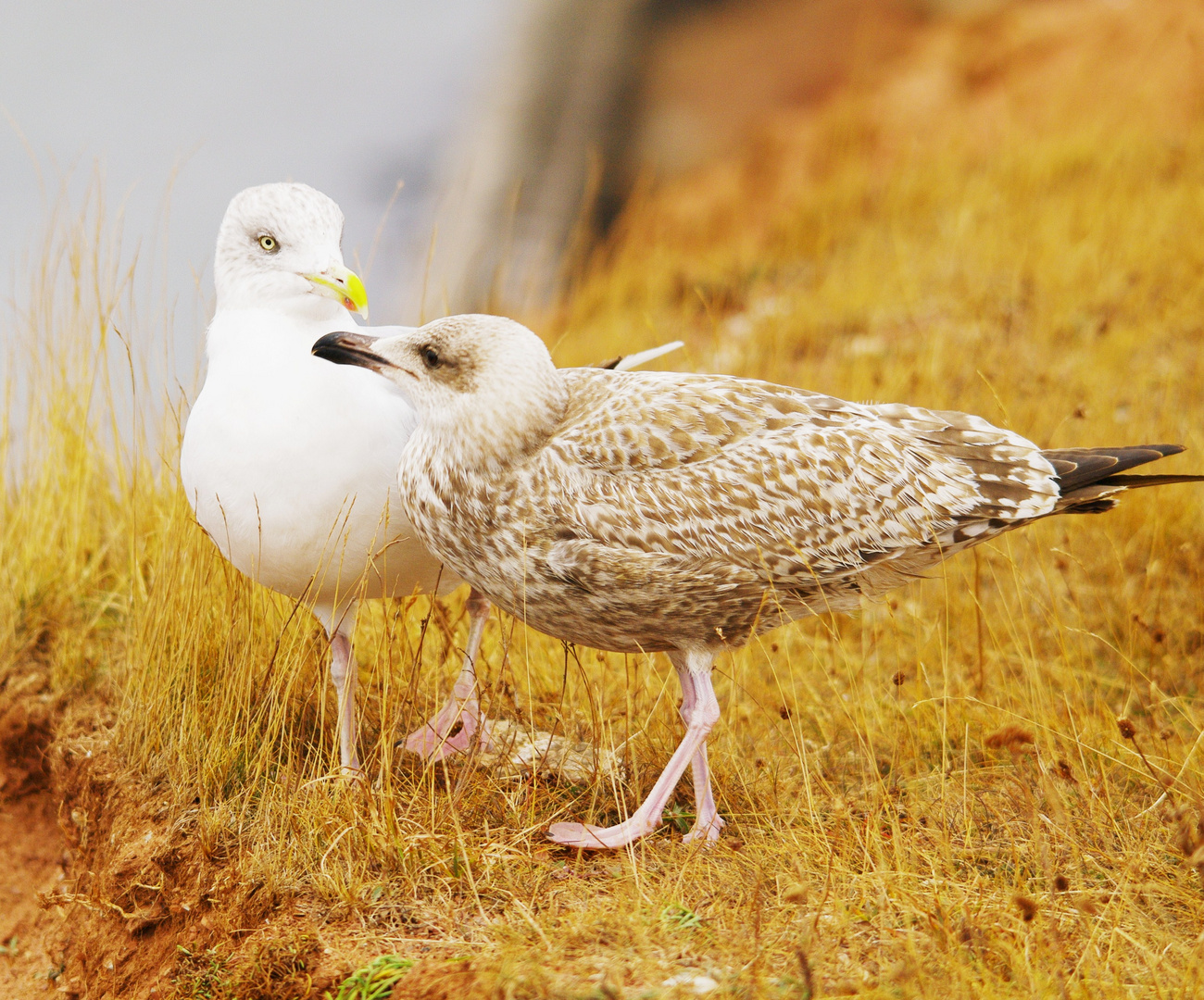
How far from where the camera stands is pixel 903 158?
9289 millimetres

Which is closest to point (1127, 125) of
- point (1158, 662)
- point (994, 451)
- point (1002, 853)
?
point (1158, 662)

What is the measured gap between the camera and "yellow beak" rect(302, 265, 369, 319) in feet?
9.11

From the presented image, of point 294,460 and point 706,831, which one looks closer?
point 294,460

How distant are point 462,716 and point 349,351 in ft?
4.29

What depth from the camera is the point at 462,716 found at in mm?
3449

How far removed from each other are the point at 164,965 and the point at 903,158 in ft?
27.8

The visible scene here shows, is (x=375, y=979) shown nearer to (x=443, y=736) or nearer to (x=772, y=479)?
(x=443, y=736)

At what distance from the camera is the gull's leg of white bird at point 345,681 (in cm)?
311

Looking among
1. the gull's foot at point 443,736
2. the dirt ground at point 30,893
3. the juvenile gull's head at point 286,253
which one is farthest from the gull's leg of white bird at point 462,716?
the dirt ground at point 30,893

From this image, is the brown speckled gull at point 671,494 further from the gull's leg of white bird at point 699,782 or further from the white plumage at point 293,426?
the white plumage at point 293,426

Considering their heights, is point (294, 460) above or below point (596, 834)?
above

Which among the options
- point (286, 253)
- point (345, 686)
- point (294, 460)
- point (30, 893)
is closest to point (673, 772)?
point (345, 686)

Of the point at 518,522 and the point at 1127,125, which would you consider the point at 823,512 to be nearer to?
the point at 518,522

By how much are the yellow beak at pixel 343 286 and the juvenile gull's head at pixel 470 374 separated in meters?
0.11
